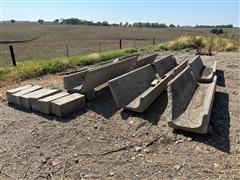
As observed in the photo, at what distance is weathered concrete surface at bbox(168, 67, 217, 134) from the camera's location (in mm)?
4051

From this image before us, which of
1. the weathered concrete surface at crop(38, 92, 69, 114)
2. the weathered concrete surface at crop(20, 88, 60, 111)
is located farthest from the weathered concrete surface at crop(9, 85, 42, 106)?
the weathered concrete surface at crop(38, 92, 69, 114)

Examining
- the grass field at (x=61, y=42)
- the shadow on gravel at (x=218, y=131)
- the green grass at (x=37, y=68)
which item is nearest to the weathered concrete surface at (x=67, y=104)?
the shadow on gravel at (x=218, y=131)

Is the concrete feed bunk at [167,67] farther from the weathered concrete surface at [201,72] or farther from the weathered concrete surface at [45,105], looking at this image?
the weathered concrete surface at [45,105]

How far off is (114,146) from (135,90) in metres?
2.02

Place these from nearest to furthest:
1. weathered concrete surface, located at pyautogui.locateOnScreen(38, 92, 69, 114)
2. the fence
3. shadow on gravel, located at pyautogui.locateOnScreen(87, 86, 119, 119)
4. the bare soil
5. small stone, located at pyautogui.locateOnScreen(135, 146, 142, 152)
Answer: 1. the bare soil
2. small stone, located at pyautogui.locateOnScreen(135, 146, 142, 152)
3. weathered concrete surface, located at pyautogui.locateOnScreen(38, 92, 69, 114)
4. shadow on gravel, located at pyautogui.locateOnScreen(87, 86, 119, 119)
5. the fence

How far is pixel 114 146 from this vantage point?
3.83 metres

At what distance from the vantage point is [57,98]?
5102mm

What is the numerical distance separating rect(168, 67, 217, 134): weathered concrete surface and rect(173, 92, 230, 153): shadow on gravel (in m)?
0.12

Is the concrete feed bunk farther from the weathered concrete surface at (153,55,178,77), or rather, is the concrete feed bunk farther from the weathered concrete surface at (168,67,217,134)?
the weathered concrete surface at (168,67,217,134)

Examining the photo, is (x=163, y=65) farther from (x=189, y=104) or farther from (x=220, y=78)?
(x=189, y=104)

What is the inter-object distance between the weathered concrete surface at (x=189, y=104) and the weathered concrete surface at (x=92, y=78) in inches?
68.4

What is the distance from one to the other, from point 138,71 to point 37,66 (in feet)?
12.8

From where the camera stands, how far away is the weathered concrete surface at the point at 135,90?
4884 millimetres

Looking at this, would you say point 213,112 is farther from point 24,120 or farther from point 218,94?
point 24,120
